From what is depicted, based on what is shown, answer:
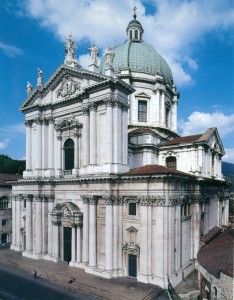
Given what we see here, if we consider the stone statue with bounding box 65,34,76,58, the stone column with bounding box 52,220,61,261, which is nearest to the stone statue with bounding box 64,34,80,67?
the stone statue with bounding box 65,34,76,58

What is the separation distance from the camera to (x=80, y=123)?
1147 inches

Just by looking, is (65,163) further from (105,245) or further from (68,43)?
(68,43)

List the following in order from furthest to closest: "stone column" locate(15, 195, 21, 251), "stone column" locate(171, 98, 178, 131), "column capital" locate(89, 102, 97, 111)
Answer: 1. "stone column" locate(171, 98, 178, 131)
2. "stone column" locate(15, 195, 21, 251)
3. "column capital" locate(89, 102, 97, 111)

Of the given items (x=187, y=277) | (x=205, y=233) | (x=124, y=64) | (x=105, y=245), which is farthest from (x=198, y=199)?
(x=124, y=64)

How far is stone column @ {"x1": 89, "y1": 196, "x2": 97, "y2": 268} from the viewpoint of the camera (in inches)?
1011

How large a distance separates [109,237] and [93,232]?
2018 mm

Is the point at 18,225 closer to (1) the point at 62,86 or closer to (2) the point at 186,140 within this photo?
(1) the point at 62,86

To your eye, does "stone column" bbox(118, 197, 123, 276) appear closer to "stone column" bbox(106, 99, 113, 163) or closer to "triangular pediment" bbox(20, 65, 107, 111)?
"stone column" bbox(106, 99, 113, 163)

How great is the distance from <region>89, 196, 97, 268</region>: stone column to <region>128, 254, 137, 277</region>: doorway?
3350 mm

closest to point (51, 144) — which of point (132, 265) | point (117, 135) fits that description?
point (117, 135)

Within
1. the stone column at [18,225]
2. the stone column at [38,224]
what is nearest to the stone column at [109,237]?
the stone column at [38,224]

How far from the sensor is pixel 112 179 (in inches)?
984

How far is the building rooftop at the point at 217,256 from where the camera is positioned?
1930cm

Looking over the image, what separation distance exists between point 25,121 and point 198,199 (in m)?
22.7
